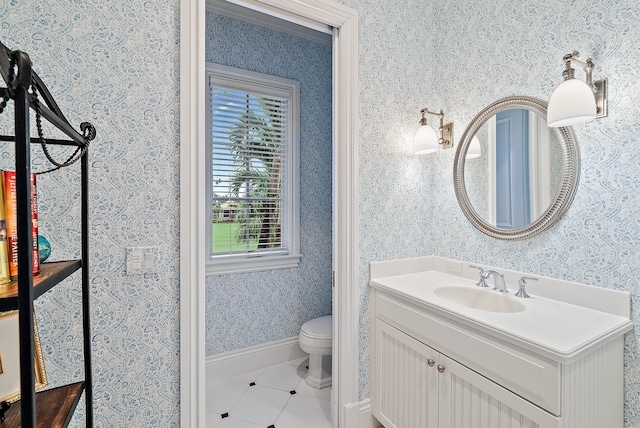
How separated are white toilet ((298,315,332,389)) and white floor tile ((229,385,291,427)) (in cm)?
23

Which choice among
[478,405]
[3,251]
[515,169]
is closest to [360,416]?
[478,405]

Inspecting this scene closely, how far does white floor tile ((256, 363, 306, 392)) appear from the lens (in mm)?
2329

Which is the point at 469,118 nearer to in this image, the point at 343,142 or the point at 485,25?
the point at 485,25

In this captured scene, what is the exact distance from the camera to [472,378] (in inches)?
50.0

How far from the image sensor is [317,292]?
9.33 ft

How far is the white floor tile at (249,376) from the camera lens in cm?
240

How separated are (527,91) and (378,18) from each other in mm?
939

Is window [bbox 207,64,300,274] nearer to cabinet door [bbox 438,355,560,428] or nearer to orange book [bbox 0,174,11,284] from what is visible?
cabinet door [bbox 438,355,560,428]

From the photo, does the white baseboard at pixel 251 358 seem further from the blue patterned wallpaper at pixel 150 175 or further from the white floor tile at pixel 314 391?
the blue patterned wallpaper at pixel 150 175

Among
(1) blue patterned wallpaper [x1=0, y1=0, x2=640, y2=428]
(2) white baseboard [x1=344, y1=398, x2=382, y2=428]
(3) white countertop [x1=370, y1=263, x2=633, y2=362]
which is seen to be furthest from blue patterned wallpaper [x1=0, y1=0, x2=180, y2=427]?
(3) white countertop [x1=370, y1=263, x2=633, y2=362]

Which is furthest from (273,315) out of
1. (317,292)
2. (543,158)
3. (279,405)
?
(543,158)

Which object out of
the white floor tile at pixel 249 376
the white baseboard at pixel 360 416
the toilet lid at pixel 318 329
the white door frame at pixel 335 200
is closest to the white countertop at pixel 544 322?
the white door frame at pixel 335 200

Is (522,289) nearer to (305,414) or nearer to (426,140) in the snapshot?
(426,140)

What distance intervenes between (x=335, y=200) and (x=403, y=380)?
1017 millimetres
